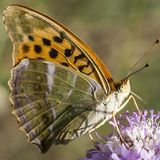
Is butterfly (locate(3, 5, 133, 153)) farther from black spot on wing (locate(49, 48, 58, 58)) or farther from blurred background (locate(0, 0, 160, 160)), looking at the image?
blurred background (locate(0, 0, 160, 160))

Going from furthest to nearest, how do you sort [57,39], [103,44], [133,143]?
[103,44]
[57,39]
[133,143]

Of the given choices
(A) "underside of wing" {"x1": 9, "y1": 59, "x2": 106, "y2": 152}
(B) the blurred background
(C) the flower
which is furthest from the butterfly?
(B) the blurred background

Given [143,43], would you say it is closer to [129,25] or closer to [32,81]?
[129,25]

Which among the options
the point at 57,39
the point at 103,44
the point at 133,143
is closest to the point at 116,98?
the point at 133,143

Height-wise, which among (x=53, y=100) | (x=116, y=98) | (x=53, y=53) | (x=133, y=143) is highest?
(x=53, y=53)

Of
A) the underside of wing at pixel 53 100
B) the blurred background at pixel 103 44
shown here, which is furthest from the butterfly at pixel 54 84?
the blurred background at pixel 103 44

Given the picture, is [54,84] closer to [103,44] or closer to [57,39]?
[57,39]

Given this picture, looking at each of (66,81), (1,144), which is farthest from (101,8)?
(66,81)

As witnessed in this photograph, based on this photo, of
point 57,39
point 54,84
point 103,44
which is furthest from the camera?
point 103,44

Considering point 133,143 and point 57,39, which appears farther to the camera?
point 57,39
